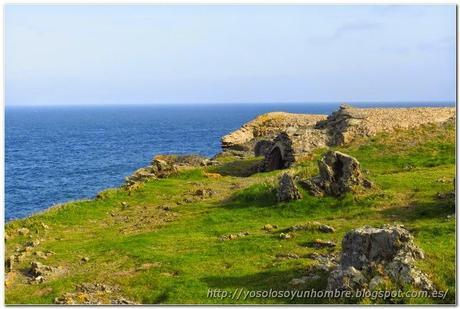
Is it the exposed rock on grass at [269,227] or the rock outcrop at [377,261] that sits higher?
the rock outcrop at [377,261]

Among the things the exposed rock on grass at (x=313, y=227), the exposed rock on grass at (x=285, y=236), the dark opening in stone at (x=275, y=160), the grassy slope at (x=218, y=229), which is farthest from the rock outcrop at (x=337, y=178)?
the dark opening in stone at (x=275, y=160)

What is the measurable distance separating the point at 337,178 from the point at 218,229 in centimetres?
824

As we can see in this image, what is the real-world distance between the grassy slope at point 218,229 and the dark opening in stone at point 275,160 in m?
4.45

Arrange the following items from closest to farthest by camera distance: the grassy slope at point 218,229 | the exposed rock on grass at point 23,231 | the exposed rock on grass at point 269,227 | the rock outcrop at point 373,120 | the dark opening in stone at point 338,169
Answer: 1. the grassy slope at point 218,229
2. the exposed rock on grass at point 269,227
3. the exposed rock on grass at point 23,231
4. the dark opening in stone at point 338,169
5. the rock outcrop at point 373,120

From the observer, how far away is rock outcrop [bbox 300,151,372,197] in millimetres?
31469

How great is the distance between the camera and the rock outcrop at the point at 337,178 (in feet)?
103

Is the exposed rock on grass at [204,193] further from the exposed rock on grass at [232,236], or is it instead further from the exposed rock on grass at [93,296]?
the exposed rock on grass at [93,296]

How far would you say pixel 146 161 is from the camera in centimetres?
10012

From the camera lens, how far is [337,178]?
32.0 m

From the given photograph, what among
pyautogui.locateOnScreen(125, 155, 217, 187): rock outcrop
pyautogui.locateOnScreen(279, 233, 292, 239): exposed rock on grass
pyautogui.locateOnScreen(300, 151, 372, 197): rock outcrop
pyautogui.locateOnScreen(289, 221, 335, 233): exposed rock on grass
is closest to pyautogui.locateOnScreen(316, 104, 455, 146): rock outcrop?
pyautogui.locateOnScreen(125, 155, 217, 187): rock outcrop

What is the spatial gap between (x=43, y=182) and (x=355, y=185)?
2196 inches

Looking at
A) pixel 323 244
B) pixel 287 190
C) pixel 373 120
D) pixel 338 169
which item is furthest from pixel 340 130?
pixel 323 244

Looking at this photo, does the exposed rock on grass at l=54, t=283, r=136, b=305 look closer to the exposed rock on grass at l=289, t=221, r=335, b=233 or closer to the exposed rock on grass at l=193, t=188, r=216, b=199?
the exposed rock on grass at l=289, t=221, r=335, b=233

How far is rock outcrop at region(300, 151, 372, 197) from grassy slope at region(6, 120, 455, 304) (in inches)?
32.9
